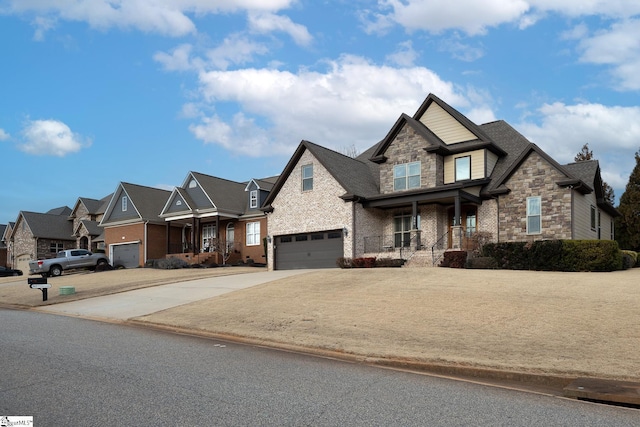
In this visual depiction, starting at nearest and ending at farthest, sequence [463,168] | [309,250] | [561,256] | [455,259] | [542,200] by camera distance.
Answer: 1. [561,256]
2. [455,259]
3. [542,200]
4. [463,168]
5. [309,250]

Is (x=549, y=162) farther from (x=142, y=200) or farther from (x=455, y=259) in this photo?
(x=142, y=200)

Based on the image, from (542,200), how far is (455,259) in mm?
5113

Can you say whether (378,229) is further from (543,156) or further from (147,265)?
(147,265)

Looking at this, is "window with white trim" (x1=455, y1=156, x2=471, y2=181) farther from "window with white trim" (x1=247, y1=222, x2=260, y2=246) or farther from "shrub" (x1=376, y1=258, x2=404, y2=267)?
"window with white trim" (x1=247, y1=222, x2=260, y2=246)

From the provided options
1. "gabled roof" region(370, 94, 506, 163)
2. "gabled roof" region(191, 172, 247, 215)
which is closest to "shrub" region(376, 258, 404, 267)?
"gabled roof" region(370, 94, 506, 163)

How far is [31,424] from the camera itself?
19.8ft

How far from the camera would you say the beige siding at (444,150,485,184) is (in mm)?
28766

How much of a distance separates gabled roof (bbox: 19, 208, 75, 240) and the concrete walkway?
114 feet

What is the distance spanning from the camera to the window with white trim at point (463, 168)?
29.2 meters

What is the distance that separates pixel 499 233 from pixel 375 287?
10.8 metres

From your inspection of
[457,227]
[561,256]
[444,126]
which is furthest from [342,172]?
[561,256]

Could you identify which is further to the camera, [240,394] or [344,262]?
[344,262]

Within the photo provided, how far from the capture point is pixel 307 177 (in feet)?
104

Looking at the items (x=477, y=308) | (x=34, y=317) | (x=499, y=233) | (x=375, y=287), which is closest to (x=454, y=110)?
(x=499, y=233)
